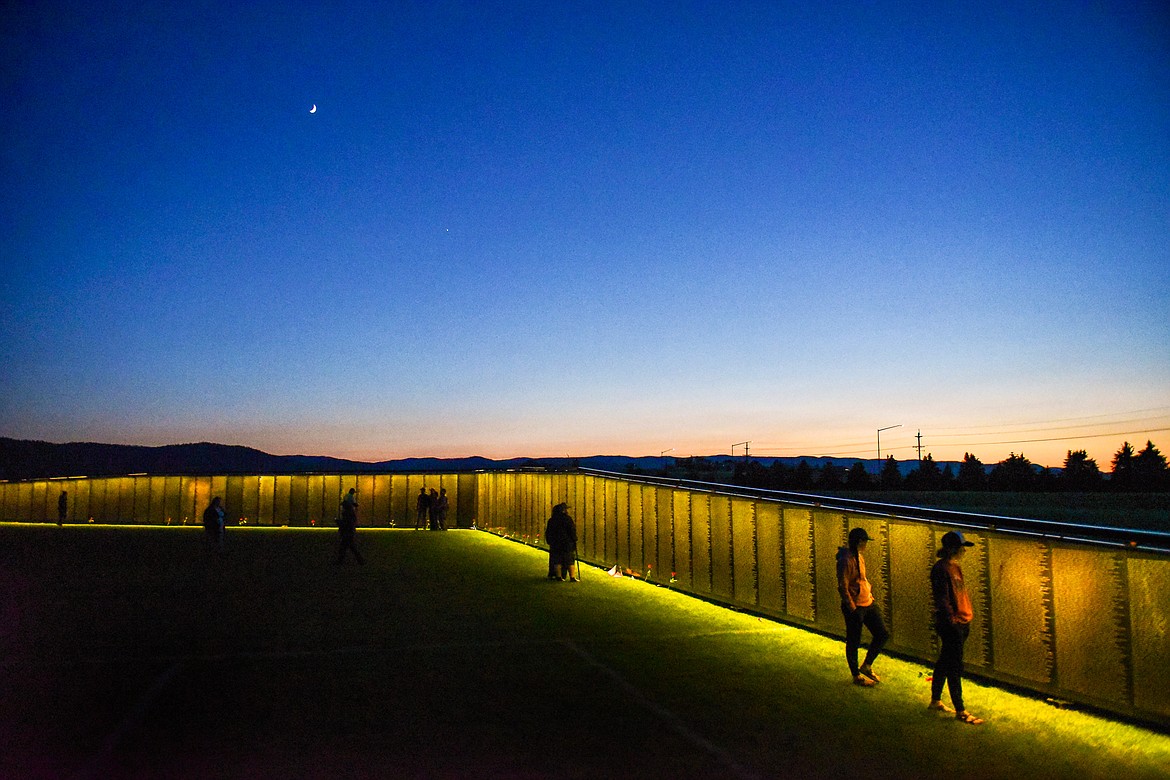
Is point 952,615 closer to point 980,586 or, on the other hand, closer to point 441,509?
point 980,586

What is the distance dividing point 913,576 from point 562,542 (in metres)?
9.59

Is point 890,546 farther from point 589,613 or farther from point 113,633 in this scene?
point 113,633

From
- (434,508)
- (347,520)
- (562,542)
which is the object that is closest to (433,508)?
(434,508)

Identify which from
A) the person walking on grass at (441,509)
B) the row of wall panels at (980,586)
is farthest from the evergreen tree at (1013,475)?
the row of wall panels at (980,586)

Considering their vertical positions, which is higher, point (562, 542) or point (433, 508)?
point (562, 542)

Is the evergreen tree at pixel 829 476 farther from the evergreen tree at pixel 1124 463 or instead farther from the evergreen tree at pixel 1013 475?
the evergreen tree at pixel 1124 463

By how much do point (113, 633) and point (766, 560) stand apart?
10790 millimetres

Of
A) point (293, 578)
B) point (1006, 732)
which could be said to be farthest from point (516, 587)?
point (1006, 732)

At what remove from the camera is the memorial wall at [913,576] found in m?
8.23

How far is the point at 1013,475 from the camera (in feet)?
336

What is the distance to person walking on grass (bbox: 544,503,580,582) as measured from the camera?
1898 cm

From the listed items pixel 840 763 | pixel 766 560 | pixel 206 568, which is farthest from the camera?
pixel 206 568

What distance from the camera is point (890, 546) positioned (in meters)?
11.5

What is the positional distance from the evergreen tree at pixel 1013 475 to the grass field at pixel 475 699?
260 ft
